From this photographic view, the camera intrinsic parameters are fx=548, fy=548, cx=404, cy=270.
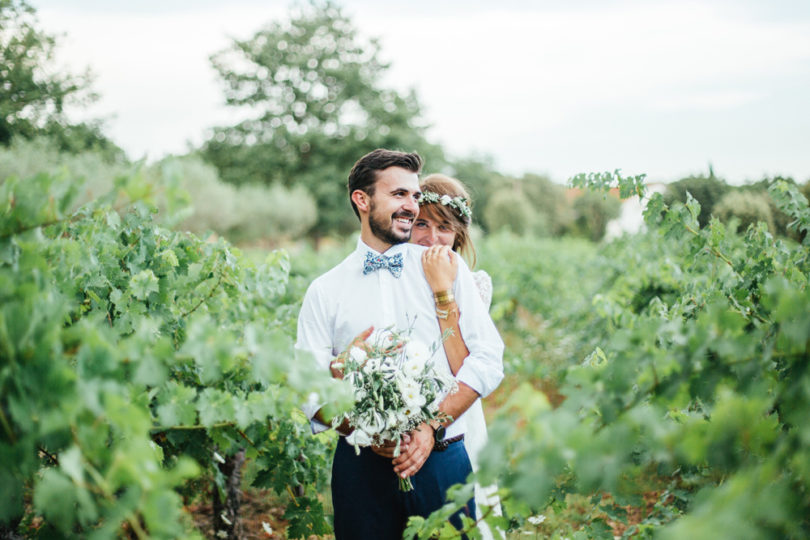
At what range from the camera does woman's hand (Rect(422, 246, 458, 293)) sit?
2525 mm

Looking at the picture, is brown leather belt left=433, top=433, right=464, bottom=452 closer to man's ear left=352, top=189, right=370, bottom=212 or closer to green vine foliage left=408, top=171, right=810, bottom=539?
green vine foliage left=408, top=171, right=810, bottom=539

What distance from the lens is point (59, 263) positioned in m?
1.92

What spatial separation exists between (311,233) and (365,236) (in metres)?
40.3

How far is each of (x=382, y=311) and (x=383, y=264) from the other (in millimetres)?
229

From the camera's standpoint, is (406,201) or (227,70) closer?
(406,201)

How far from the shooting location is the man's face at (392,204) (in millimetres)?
2676

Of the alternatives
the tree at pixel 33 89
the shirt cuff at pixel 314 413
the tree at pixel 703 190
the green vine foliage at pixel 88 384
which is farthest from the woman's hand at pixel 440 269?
the tree at pixel 33 89

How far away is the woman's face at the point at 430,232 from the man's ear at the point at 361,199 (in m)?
0.61

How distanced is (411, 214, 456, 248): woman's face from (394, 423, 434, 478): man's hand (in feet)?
4.31

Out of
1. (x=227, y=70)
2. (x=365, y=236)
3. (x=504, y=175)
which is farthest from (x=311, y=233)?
(x=365, y=236)

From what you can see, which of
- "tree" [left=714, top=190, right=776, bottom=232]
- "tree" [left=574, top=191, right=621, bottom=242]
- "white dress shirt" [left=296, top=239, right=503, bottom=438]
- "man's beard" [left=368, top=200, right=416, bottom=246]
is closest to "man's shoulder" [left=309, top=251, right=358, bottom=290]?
"white dress shirt" [left=296, top=239, right=503, bottom=438]

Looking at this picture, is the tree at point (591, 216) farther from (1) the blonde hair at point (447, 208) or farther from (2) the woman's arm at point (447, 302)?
(2) the woman's arm at point (447, 302)

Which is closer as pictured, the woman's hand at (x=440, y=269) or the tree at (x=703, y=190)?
the woman's hand at (x=440, y=269)

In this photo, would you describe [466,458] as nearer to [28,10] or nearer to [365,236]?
[365,236]
